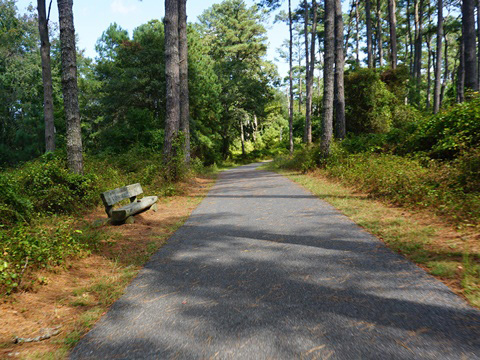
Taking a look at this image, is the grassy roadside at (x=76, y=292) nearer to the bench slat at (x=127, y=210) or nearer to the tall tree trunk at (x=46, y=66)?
the bench slat at (x=127, y=210)

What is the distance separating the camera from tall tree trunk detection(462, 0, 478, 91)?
38.2ft

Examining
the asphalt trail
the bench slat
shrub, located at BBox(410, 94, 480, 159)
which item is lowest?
the asphalt trail

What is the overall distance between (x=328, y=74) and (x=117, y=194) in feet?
36.6

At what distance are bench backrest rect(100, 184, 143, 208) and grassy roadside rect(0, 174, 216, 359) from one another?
1.50 ft

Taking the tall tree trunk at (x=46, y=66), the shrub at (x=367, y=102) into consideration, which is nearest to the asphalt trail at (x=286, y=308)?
the tall tree trunk at (x=46, y=66)

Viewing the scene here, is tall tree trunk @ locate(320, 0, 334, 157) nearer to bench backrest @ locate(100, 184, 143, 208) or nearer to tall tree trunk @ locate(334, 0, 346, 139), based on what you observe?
tall tree trunk @ locate(334, 0, 346, 139)

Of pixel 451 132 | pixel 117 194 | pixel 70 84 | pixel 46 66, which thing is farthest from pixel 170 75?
pixel 451 132

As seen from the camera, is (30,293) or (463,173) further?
(463,173)

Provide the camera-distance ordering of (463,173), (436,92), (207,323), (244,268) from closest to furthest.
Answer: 1. (207,323)
2. (244,268)
3. (463,173)
4. (436,92)

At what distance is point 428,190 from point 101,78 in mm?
28769

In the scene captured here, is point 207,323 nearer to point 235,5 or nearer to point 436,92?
point 436,92

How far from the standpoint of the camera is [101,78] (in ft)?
91.7

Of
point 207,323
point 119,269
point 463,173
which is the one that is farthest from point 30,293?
point 463,173

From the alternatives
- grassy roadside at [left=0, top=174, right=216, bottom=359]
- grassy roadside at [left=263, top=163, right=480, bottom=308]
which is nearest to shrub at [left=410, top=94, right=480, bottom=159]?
grassy roadside at [left=263, top=163, right=480, bottom=308]
